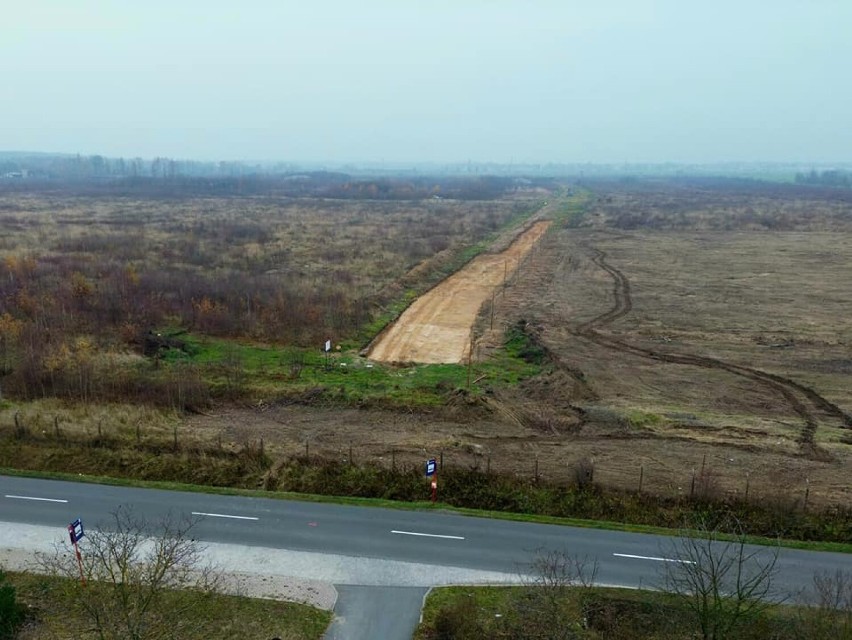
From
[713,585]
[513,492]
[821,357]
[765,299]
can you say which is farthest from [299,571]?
[765,299]

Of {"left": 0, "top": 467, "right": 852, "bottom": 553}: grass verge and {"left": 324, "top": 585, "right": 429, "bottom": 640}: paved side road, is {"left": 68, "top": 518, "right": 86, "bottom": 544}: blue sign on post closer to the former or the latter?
{"left": 0, "top": 467, "right": 852, "bottom": 553}: grass verge

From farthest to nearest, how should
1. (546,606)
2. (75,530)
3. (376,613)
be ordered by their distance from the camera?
(75,530)
(376,613)
(546,606)

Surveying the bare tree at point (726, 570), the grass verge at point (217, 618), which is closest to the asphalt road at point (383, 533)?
the bare tree at point (726, 570)

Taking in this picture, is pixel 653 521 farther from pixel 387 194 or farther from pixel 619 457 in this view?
pixel 387 194

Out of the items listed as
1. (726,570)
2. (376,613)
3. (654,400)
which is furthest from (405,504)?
(654,400)

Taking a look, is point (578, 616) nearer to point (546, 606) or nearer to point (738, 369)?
point (546, 606)

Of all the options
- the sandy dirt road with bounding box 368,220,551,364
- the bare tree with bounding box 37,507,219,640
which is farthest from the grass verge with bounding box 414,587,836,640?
the sandy dirt road with bounding box 368,220,551,364
